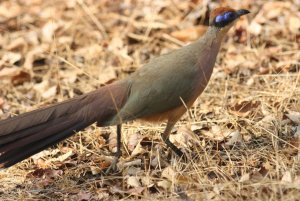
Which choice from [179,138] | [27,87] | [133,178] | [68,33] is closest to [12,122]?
[133,178]

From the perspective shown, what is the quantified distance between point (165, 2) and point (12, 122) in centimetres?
378

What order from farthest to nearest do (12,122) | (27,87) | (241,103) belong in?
(27,87) → (241,103) → (12,122)

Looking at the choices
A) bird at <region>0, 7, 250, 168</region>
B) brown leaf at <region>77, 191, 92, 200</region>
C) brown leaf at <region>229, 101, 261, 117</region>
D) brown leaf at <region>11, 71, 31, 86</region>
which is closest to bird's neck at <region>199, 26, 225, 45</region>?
bird at <region>0, 7, 250, 168</region>

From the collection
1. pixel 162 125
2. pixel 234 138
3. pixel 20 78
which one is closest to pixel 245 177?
pixel 234 138

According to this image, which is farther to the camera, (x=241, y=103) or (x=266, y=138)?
(x=241, y=103)

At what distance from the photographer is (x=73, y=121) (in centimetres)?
365

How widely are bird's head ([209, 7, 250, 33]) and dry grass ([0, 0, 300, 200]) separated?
718mm

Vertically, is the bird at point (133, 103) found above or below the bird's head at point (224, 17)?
below

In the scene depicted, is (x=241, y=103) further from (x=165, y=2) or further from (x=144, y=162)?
(x=165, y=2)

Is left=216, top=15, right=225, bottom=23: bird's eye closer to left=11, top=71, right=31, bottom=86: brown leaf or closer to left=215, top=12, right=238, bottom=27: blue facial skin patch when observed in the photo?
left=215, top=12, right=238, bottom=27: blue facial skin patch

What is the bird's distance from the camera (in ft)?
11.6

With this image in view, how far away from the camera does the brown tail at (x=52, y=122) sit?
3.50 m

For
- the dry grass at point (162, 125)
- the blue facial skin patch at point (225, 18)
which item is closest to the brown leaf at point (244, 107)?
the dry grass at point (162, 125)

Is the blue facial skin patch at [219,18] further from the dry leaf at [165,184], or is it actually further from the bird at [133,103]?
the dry leaf at [165,184]
